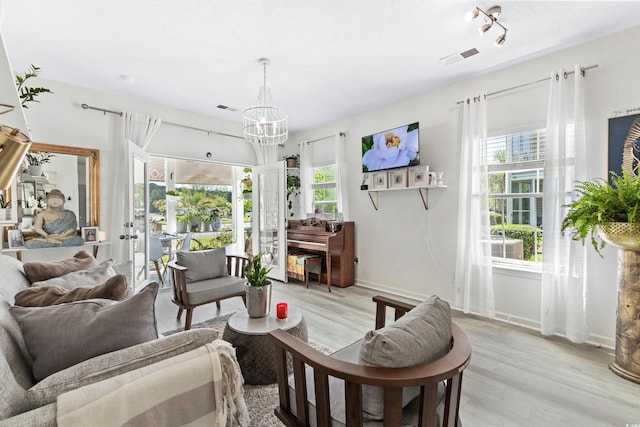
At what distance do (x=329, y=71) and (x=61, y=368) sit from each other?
317 cm

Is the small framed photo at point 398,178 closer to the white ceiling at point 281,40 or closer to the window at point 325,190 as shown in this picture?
the white ceiling at point 281,40

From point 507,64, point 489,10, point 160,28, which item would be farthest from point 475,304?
point 160,28

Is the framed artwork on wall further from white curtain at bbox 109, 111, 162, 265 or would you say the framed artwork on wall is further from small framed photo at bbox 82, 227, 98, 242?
small framed photo at bbox 82, 227, 98, 242

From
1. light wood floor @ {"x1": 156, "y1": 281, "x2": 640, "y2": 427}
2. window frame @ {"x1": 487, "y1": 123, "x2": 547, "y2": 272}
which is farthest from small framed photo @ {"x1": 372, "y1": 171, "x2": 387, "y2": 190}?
light wood floor @ {"x1": 156, "y1": 281, "x2": 640, "y2": 427}

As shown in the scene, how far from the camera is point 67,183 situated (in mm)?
3555

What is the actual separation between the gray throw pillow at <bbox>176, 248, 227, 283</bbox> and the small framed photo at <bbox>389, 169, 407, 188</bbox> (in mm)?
2332

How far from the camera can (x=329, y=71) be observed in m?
3.21

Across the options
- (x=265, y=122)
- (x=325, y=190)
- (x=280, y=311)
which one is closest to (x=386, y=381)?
(x=280, y=311)

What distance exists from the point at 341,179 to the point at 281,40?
97.2 inches

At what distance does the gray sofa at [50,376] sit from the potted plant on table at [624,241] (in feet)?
8.63

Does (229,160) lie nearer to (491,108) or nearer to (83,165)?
(83,165)

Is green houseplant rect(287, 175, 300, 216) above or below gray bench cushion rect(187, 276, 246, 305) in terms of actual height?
above

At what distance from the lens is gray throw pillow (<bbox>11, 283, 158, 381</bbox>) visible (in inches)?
40.1

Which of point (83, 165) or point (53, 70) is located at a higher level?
point (53, 70)
